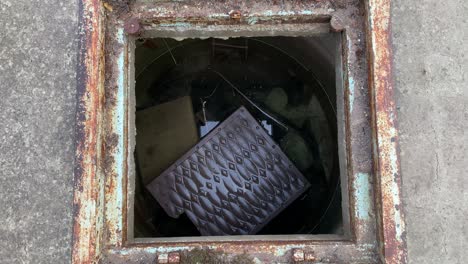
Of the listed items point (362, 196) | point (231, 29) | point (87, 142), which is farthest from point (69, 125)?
point (362, 196)

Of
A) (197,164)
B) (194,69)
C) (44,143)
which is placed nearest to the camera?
(44,143)

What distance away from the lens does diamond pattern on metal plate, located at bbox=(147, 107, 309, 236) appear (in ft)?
12.2

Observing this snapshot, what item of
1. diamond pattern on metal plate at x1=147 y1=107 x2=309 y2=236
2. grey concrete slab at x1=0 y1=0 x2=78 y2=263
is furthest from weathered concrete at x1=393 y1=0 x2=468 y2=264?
grey concrete slab at x1=0 y1=0 x2=78 y2=263

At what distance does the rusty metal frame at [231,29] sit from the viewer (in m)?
1.93

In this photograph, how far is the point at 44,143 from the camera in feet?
7.77

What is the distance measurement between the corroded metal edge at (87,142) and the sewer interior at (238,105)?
57.4 inches

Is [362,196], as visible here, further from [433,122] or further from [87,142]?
[87,142]

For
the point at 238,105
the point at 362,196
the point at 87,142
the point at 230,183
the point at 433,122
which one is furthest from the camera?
the point at 238,105

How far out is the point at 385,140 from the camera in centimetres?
196

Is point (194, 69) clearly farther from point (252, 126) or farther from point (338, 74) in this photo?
point (338, 74)

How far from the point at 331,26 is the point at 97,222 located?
5.30 feet

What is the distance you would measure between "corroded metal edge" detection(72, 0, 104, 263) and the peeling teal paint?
135 cm

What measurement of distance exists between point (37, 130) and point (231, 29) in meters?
1.30

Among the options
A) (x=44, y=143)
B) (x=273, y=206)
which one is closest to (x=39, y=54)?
(x=44, y=143)
